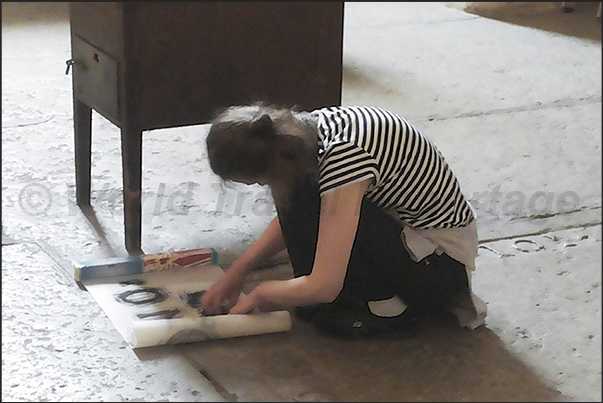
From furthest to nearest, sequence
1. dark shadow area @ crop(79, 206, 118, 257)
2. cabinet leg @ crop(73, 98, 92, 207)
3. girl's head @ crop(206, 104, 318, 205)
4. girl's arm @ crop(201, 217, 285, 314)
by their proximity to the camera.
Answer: cabinet leg @ crop(73, 98, 92, 207) → dark shadow area @ crop(79, 206, 118, 257) → girl's arm @ crop(201, 217, 285, 314) → girl's head @ crop(206, 104, 318, 205)

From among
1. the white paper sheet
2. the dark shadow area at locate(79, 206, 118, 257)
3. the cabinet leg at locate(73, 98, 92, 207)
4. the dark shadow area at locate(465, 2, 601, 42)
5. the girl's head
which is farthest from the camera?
the dark shadow area at locate(465, 2, 601, 42)

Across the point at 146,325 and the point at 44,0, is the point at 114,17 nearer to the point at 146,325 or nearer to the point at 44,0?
the point at 146,325

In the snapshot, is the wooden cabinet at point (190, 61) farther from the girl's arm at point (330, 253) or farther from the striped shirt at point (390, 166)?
the girl's arm at point (330, 253)

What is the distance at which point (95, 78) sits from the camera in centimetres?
225

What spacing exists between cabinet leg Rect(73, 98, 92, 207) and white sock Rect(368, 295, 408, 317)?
103cm

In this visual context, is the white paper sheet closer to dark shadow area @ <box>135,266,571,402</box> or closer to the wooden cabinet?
dark shadow area @ <box>135,266,571,402</box>

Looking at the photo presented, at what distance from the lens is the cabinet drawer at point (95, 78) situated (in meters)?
2.14

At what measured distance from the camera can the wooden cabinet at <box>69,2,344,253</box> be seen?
207 centimetres

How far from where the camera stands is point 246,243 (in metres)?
2.40

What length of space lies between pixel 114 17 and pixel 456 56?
258 centimetres

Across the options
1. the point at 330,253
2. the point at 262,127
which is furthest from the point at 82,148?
the point at 330,253

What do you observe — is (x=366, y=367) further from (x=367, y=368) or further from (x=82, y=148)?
(x=82, y=148)

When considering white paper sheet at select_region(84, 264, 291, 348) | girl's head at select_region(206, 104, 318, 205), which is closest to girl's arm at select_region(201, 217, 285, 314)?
white paper sheet at select_region(84, 264, 291, 348)

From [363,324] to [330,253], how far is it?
0.25 m
